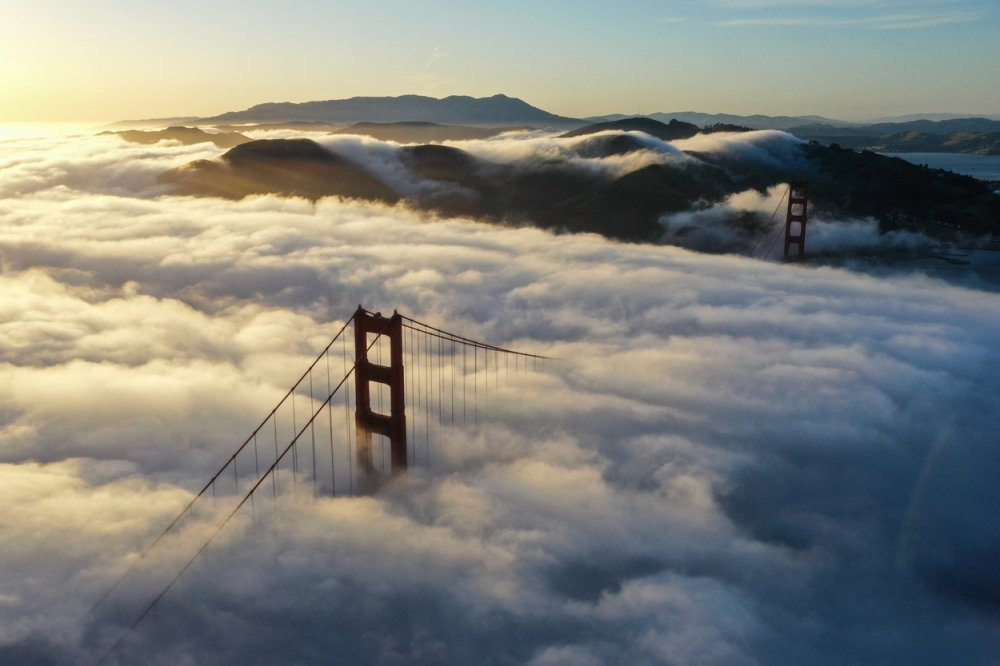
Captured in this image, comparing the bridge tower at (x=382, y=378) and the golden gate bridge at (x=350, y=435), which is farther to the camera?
the golden gate bridge at (x=350, y=435)

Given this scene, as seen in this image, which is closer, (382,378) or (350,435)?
(382,378)

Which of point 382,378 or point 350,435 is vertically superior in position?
point 382,378

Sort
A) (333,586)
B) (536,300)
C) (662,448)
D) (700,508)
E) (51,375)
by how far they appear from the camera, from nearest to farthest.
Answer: (333,586), (700,508), (662,448), (51,375), (536,300)

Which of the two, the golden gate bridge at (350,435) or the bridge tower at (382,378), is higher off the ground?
the bridge tower at (382,378)

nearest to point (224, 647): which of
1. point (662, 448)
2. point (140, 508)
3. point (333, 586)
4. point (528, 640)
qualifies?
point (333, 586)

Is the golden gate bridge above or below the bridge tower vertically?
below

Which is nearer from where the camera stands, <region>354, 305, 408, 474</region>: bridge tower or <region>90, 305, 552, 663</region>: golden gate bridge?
<region>354, 305, 408, 474</region>: bridge tower

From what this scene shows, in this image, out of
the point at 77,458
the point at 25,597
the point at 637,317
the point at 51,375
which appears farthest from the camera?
the point at 637,317

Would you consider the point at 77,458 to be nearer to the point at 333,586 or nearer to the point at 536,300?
the point at 333,586
